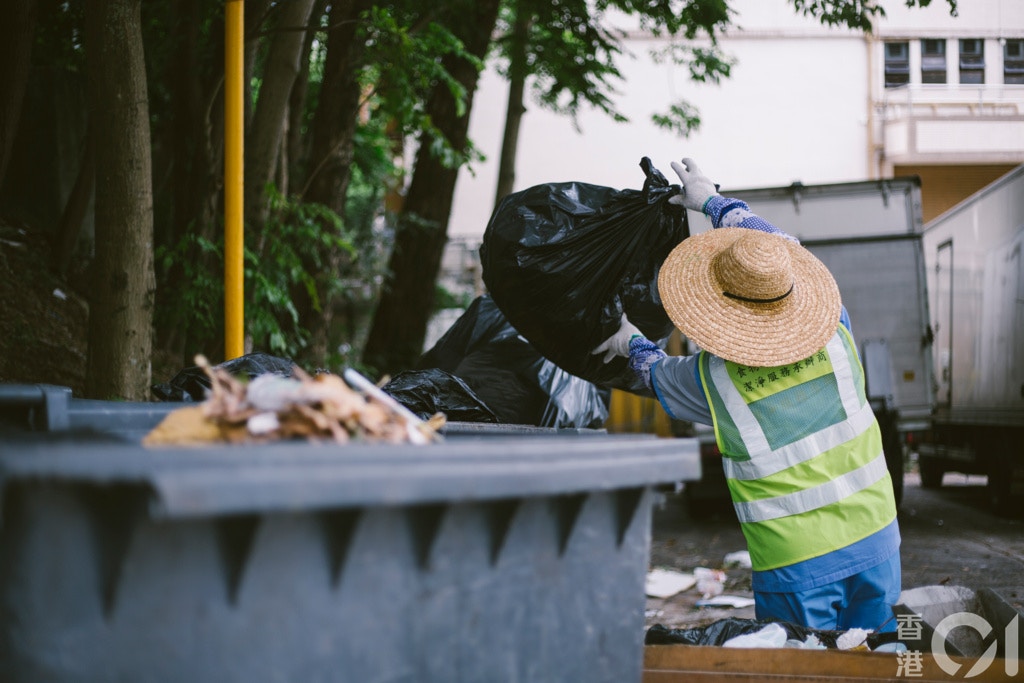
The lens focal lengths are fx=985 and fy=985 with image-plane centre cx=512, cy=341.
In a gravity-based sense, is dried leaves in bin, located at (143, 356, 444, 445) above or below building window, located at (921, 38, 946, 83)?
below

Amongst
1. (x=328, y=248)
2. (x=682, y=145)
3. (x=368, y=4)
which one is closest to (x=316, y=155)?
(x=328, y=248)

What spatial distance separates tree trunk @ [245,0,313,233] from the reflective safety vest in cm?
382

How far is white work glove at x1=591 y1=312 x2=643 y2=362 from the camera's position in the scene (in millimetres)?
3488

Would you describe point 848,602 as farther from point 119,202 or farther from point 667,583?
point 667,583

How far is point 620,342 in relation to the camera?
3.51 meters

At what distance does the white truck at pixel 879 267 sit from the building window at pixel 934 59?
1174mm

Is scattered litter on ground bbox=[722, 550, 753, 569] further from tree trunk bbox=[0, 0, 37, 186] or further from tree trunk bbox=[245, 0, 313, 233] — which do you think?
tree trunk bbox=[0, 0, 37, 186]

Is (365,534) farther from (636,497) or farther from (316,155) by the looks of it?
(316,155)

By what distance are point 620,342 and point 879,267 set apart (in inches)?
243

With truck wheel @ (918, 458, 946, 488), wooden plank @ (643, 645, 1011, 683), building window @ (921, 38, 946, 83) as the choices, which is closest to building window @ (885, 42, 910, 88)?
building window @ (921, 38, 946, 83)

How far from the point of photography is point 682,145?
883 inches

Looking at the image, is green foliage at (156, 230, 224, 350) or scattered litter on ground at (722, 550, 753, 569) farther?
scattered litter on ground at (722, 550, 753, 569)

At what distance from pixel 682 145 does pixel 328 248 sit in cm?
1596

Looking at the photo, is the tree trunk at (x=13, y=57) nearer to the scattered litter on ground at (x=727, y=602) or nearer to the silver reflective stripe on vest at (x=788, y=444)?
the silver reflective stripe on vest at (x=788, y=444)
